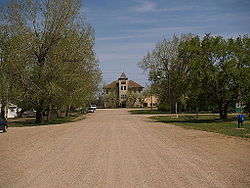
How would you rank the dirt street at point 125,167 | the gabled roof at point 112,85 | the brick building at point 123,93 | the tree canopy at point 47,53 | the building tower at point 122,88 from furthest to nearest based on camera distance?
the gabled roof at point 112,85 → the building tower at point 122,88 → the brick building at point 123,93 → the tree canopy at point 47,53 → the dirt street at point 125,167

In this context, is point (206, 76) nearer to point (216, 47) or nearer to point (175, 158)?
point (216, 47)

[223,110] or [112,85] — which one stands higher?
[112,85]

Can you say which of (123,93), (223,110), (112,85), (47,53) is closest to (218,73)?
(223,110)

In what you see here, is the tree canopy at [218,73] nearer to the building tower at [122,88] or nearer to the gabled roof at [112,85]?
the building tower at [122,88]

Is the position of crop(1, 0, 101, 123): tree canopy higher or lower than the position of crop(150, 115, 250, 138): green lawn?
higher

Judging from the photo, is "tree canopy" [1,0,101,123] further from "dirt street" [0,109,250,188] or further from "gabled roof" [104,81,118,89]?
"gabled roof" [104,81,118,89]

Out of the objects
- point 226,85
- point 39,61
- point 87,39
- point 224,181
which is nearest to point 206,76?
point 226,85

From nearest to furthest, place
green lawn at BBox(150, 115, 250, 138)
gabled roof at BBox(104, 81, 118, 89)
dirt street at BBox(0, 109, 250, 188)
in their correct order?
1. dirt street at BBox(0, 109, 250, 188)
2. green lawn at BBox(150, 115, 250, 138)
3. gabled roof at BBox(104, 81, 118, 89)

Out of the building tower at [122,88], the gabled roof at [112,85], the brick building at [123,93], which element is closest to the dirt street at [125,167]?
the brick building at [123,93]

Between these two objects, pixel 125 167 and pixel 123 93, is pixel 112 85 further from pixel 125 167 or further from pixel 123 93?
pixel 125 167

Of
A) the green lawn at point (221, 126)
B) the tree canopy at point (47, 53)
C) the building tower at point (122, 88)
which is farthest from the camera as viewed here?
the building tower at point (122, 88)

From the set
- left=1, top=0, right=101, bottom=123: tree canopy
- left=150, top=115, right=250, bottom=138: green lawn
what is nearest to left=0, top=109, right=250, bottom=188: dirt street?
left=150, top=115, right=250, bottom=138: green lawn

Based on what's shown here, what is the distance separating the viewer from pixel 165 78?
62.2m

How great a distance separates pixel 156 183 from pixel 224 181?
167 centimetres
